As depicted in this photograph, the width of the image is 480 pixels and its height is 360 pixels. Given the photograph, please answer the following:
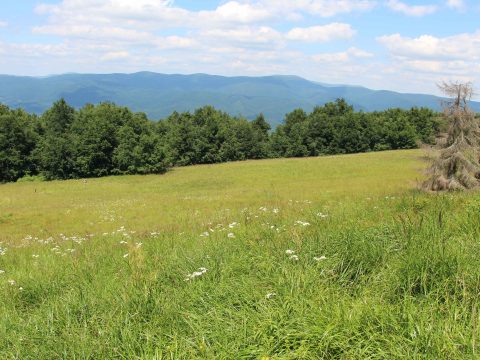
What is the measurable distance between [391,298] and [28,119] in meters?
86.5

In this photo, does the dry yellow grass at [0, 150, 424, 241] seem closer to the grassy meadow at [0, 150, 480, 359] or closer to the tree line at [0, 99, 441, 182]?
the tree line at [0, 99, 441, 182]

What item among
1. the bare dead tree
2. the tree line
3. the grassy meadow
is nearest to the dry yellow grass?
the bare dead tree

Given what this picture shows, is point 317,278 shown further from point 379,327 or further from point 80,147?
point 80,147

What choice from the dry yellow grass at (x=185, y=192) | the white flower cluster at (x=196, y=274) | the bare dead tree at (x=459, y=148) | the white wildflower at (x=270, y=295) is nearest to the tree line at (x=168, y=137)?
the dry yellow grass at (x=185, y=192)

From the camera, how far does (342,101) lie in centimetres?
9856

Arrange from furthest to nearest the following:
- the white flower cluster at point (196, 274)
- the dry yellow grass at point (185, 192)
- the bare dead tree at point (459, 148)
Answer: the dry yellow grass at point (185, 192) < the bare dead tree at point (459, 148) < the white flower cluster at point (196, 274)

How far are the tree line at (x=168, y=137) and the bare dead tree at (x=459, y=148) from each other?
30356 mm

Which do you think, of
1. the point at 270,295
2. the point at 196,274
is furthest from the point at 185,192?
the point at 270,295

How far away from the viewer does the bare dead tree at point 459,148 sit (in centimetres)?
2406

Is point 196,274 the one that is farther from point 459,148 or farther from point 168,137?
point 168,137

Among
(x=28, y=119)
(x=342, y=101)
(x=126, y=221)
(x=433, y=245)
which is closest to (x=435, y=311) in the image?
(x=433, y=245)

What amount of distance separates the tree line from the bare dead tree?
3036cm

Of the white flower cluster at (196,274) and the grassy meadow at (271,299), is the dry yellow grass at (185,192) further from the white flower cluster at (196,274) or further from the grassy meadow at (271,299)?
the white flower cluster at (196,274)

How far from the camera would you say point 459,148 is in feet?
79.5
